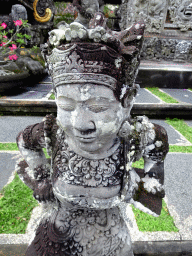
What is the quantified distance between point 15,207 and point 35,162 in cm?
100

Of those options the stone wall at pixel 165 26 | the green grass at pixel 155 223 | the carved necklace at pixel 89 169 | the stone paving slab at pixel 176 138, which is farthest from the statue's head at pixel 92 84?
the stone wall at pixel 165 26

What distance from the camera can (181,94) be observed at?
5.14m

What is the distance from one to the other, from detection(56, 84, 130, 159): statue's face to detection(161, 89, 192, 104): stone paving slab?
415 centimetres

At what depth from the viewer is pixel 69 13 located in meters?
9.62

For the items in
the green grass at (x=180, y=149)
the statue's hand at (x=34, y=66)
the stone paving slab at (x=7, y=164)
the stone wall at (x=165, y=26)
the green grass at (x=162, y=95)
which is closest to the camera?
the stone paving slab at (x=7, y=164)

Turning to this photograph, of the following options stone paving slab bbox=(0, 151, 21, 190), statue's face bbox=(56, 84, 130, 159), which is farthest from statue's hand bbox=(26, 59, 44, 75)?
statue's face bbox=(56, 84, 130, 159)

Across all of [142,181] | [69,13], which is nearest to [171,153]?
[142,181]

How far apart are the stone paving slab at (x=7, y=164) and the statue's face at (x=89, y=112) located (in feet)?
5.55

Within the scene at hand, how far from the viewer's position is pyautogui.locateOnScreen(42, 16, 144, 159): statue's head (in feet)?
2.51

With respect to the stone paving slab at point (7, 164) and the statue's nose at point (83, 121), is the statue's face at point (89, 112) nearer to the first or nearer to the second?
the statue's nose at point (83, 121)

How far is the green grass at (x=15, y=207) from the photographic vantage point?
1699mm

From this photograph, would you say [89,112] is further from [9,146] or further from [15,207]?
[9,146]

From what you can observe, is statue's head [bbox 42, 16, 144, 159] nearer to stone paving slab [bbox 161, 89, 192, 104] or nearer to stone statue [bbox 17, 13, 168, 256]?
stone statue [bbox 17, 13, 168, 256]

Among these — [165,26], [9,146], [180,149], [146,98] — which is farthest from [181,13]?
[9,146]
